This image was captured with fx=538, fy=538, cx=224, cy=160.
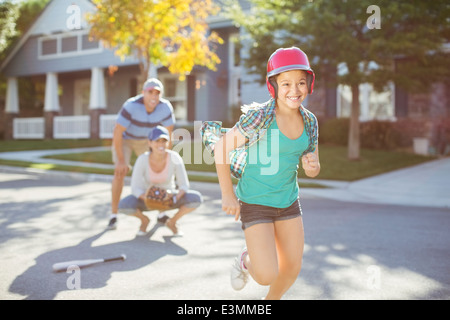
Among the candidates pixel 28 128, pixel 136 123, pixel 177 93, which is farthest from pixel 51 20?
pixel 136 123

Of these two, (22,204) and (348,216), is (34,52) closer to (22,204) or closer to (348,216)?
(22,204)

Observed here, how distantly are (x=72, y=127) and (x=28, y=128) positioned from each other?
339 cm

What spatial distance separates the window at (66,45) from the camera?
2632 cm

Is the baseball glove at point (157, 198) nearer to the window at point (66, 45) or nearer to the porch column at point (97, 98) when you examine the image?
the porch column at point (97, 98)

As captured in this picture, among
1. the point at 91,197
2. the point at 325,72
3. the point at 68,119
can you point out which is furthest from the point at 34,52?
the point at 91,197

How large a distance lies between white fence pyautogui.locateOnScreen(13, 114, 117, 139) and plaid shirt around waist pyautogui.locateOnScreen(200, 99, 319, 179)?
72.4 feet

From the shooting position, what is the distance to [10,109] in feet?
96.6

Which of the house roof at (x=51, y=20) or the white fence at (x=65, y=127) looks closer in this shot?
the white fence at (x=65, y=127)

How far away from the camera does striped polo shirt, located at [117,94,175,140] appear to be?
705 cm

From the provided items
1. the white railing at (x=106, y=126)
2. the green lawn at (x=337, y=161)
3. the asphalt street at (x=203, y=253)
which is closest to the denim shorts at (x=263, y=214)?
the asphalt street at (x=203, y=253)

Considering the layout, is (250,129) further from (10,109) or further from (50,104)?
(10,109)

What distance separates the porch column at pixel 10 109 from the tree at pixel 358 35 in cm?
1797

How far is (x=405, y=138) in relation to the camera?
66.0 ft
